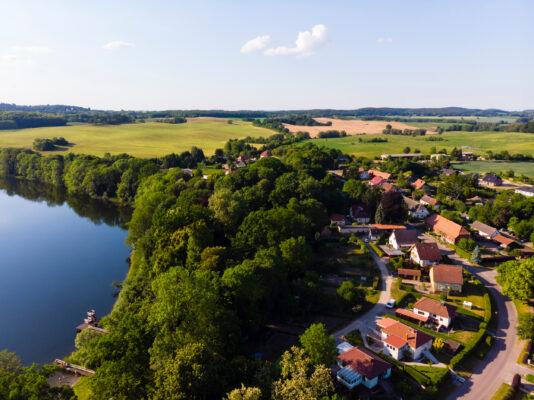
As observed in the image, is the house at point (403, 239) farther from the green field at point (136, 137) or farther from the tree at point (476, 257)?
the green field at point (136, 137)

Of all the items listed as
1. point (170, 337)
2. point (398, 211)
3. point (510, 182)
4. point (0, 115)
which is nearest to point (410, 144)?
point (510, 182)

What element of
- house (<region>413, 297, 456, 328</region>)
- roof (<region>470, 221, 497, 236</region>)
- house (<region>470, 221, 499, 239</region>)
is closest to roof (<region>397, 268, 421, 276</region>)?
house (<region>413, 297, 456, 328</region>)

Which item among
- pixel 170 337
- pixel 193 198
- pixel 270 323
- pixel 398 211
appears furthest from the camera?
pixel 398 211

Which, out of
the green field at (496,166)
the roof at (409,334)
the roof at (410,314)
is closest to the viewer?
the roof at (409,334)

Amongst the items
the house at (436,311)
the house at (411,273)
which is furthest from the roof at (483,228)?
the house at (436,311)

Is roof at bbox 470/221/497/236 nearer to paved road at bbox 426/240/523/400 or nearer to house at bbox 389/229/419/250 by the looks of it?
house at bbox 389/229/419/250

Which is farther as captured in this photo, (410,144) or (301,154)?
(410,144)

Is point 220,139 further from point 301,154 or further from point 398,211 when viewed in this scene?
point 398,211
